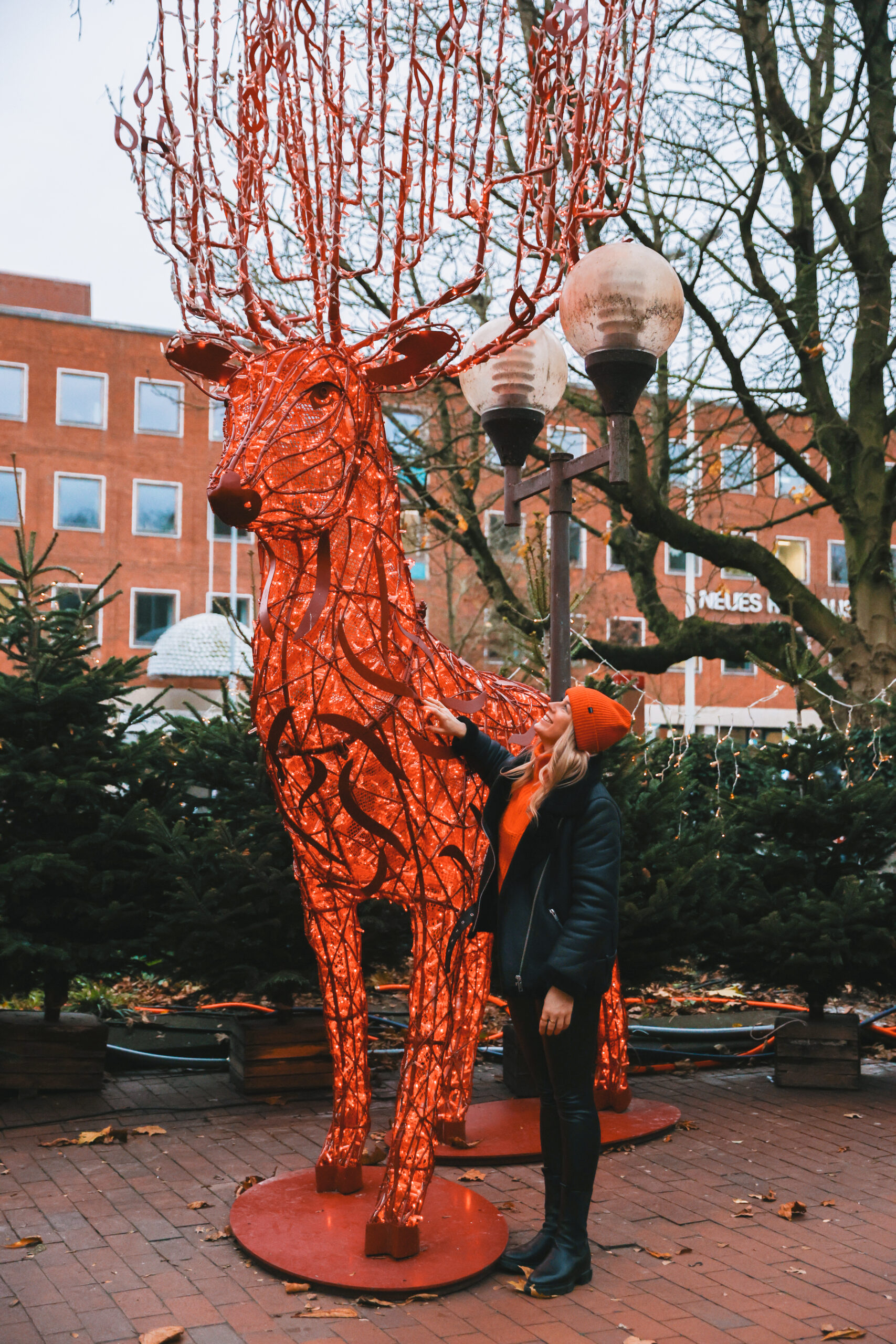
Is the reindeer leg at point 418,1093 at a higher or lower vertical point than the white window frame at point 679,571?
lower

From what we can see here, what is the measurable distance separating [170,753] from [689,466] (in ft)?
23.5

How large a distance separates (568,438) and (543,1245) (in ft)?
66.0

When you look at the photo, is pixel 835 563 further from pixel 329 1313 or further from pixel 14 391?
pixel 329 1313

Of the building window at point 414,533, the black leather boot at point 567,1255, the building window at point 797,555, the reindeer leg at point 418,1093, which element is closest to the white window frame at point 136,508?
the building window at point 797,555

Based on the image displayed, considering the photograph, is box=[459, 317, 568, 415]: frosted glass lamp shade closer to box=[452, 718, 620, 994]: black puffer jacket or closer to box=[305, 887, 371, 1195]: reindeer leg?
box=[452, 718, 620, 994]: black puffer jacket

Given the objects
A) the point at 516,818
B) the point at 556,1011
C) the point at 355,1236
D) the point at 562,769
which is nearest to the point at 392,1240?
the point at 355,1236

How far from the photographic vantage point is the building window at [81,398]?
34219 millimetres

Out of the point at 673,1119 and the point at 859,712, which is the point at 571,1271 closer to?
the point at 673,1119

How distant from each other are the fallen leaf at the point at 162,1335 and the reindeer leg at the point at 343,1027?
3.16 feet

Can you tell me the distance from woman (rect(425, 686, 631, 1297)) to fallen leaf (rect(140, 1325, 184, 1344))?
1091mm

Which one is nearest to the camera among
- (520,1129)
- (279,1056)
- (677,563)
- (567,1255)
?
(567,1255)

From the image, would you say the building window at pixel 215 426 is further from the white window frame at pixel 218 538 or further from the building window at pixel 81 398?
the building window at pixel 81 398

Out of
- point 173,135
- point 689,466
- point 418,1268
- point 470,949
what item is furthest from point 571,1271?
point 689,466

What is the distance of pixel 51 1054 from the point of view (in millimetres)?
5836
